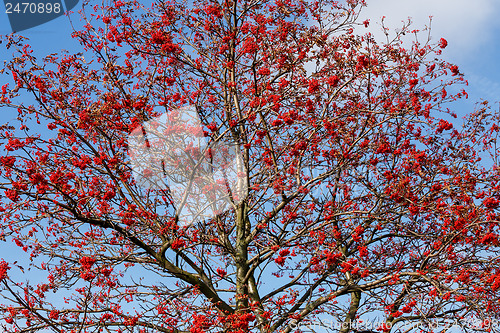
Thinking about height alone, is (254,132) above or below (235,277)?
above

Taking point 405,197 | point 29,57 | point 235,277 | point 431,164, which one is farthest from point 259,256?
point 29,57

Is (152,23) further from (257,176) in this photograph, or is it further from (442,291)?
(442,291)

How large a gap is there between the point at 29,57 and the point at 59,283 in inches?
192

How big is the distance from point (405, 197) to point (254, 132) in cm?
374

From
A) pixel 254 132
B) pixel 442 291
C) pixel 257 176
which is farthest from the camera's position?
pixel 257 176

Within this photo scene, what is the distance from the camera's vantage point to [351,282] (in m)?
9.84

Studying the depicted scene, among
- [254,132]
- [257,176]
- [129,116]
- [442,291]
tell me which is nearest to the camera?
[442,291]

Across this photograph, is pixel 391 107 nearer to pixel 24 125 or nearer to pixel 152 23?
pixel 152 23

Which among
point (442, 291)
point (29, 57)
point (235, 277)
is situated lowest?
point (442, 291)

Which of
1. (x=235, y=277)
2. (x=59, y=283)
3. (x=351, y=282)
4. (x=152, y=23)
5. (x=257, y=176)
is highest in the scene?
(x=152, y=23)

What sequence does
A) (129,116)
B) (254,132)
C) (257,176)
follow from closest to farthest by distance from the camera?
(129,116) < (254,132) < (257,176)

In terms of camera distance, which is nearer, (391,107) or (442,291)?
(442,291)

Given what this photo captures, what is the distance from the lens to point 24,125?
28.7ft

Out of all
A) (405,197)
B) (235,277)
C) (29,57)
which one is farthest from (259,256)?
(29,57)
